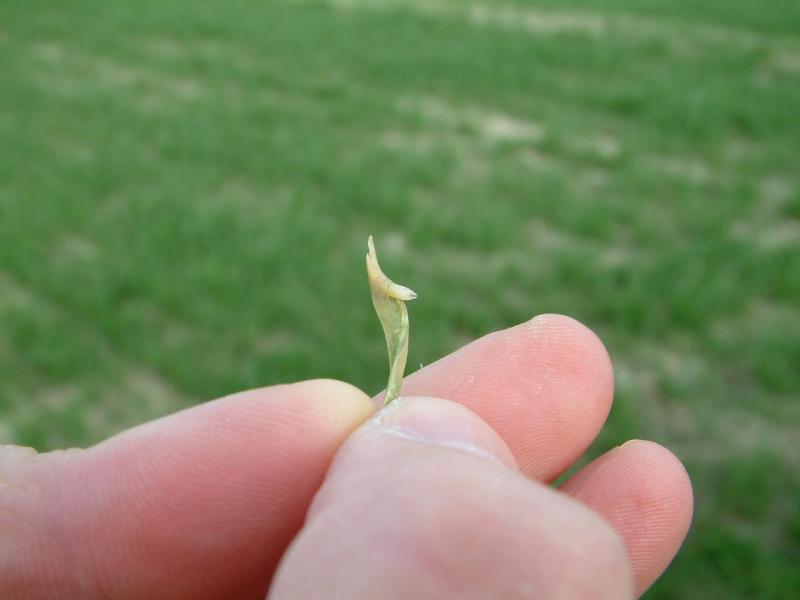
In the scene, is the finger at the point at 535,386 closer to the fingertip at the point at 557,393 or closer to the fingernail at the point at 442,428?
the fingertip at the point at 557,393

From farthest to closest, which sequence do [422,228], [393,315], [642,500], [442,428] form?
[422,228]
[642,500]
[393,315]
[442,428]

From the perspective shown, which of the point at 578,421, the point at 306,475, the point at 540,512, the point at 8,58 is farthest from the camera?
the point at 8,58

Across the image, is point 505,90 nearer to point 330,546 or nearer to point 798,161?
point 798,161

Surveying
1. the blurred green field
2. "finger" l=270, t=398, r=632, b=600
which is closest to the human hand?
"finger" l=270, t=398, r=632, b=600

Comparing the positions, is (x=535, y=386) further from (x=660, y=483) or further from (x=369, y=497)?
(x=369, y=497)

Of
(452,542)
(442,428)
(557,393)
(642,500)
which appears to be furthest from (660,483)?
(452,542)

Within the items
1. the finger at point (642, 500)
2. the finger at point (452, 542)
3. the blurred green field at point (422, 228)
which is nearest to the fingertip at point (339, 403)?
the finger at point (452, 542)

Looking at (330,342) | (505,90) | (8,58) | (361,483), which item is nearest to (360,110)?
(505,90)
